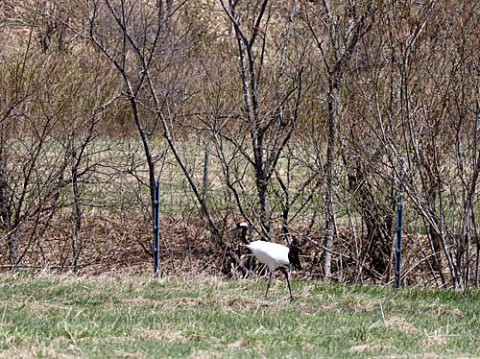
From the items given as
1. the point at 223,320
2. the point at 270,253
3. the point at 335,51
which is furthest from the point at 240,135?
the point at 223,320

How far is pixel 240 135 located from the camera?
47.1 feet

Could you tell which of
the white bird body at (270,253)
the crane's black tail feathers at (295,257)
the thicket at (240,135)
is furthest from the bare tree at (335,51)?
the white bird body at (270,253)

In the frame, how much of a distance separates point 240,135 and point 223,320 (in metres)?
6.85

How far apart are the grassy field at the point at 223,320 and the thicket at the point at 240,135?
283cm

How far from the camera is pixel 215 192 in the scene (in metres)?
14.2

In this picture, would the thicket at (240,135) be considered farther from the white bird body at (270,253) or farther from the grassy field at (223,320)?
the white bird body at (270,253)

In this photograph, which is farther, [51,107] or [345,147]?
[51,107]

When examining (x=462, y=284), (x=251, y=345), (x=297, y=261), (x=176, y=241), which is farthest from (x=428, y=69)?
(x=251, y=345)

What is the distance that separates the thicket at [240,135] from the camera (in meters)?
12.0

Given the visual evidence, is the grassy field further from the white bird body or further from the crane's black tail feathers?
the crane's black tail feathers

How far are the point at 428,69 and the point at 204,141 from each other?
4.10 meters

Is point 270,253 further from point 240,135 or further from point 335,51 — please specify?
point 240,135

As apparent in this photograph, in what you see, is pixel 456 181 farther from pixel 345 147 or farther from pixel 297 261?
pixel 297 261

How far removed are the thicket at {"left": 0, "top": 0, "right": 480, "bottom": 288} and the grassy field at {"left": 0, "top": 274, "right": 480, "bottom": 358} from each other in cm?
283
